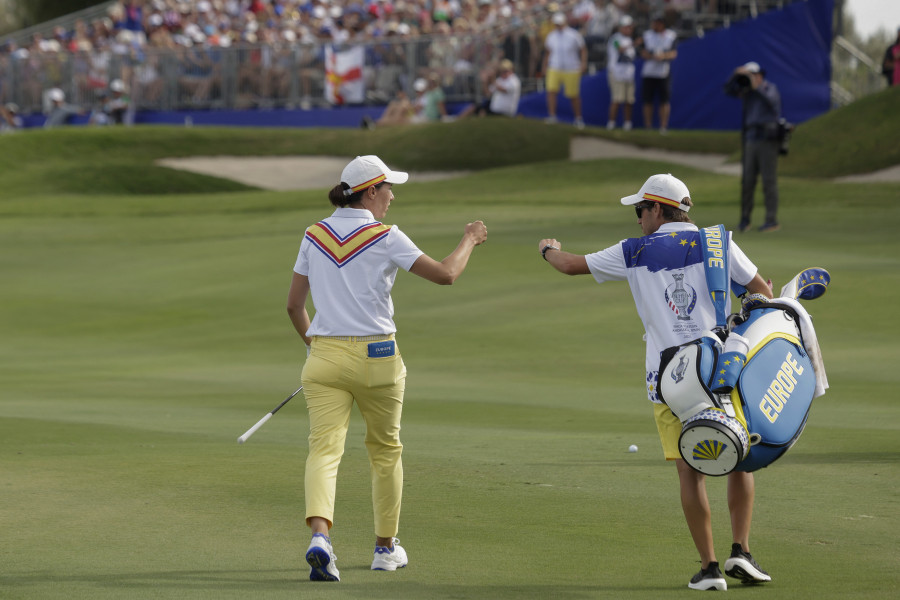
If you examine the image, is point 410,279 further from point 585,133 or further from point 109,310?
point 585,133

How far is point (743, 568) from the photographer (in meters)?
6.19

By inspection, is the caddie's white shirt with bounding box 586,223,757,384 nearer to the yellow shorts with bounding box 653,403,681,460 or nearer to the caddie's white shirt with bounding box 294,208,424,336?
the yellow shorts with bounding box 653,403,681,460

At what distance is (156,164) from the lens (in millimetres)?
39031

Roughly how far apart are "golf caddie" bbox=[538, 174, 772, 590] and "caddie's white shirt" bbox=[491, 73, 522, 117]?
30.8 m

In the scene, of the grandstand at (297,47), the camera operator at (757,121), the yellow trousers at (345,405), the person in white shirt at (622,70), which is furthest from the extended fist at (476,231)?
the grandstand at (297,47)

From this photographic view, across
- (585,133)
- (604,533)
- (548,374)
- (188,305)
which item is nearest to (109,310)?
(188,305)

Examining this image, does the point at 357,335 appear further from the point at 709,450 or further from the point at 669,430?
the point at 709,450

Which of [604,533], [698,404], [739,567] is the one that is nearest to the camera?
[698,404]

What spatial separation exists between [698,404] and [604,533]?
1.68m

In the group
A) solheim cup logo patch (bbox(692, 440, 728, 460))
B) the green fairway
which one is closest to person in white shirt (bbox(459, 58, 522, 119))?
the green fairway

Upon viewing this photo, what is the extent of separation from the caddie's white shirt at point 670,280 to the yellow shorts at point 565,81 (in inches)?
1241

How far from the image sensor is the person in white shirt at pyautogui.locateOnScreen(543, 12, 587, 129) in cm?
3706

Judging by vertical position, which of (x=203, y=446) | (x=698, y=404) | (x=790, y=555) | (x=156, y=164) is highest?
(x=698, y=404)

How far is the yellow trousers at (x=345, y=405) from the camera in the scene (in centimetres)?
649
